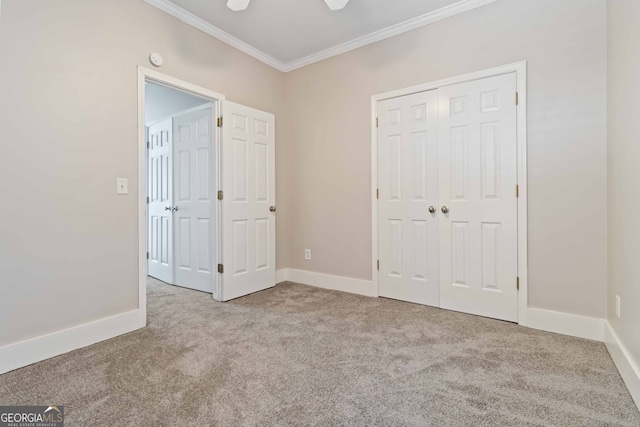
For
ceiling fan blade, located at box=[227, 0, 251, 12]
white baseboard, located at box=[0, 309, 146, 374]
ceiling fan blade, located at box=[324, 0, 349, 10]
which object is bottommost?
white baseboard, located at box=[0, 309, 146, 374]

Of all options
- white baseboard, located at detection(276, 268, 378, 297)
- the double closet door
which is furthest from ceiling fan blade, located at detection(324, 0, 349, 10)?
white baseboard, located at detection(276, 268, 378, 297)

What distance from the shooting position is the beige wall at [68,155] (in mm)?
1833

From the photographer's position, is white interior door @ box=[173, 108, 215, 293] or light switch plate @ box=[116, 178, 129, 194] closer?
light switch plate @ box=[116, 178, 129, 194]

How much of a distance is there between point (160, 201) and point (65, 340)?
2101mm

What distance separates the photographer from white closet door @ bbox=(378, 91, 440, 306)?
283 centimetres

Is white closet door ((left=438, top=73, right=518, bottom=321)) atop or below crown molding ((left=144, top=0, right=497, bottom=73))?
below

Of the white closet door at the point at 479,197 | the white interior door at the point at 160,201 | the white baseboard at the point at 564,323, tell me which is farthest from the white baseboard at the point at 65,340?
the white baseboard at the point at 564,323

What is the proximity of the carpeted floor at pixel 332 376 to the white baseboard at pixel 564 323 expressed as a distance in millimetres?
111

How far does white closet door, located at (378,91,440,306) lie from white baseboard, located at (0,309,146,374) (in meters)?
2.31

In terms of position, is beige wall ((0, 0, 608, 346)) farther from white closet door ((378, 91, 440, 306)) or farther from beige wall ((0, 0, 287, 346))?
white closet door ((378, 91, 440, 306))

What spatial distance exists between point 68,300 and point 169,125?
7.64ft

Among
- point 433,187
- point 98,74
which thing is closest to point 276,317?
point 433,187

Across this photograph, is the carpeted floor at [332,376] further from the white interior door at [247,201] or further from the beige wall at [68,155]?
the white interior door at [247,201]

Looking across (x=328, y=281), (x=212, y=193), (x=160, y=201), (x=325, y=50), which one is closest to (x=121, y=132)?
(x=212, y=193)
